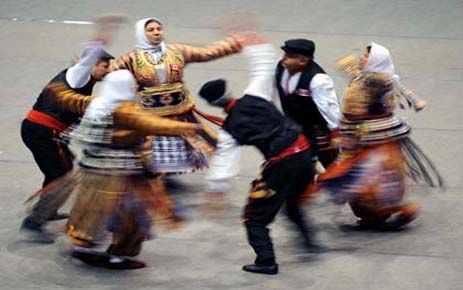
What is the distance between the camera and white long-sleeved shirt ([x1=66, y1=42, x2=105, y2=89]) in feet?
23.9

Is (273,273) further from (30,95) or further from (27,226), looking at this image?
(30,95)

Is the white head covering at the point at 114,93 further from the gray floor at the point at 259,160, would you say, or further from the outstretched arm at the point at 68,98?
the gray floor at the point at 259,160

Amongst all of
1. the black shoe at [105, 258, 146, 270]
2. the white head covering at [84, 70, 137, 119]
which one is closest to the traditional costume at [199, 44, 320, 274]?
the white head covering at [84, 70, 137, 119]

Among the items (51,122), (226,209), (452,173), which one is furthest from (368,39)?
(51,122)

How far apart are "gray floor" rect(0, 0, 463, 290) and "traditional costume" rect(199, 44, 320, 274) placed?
0.27 metres

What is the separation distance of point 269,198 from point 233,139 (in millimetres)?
402

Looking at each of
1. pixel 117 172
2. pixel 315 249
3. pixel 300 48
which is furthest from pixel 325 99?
pixel 117 172

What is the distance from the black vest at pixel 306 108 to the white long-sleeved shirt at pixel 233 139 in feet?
1.59

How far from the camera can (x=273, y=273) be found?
22.5 feet

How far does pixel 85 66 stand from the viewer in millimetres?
7324

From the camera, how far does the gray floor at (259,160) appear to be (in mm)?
6898

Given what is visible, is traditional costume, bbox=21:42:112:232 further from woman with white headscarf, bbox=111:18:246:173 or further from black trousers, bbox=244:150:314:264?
black trousers, bbox=244:150:314:264

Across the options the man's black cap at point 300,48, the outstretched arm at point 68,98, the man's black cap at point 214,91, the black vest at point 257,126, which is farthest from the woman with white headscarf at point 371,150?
the outstretched arm at point 68,98

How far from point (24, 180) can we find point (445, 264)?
314cm
